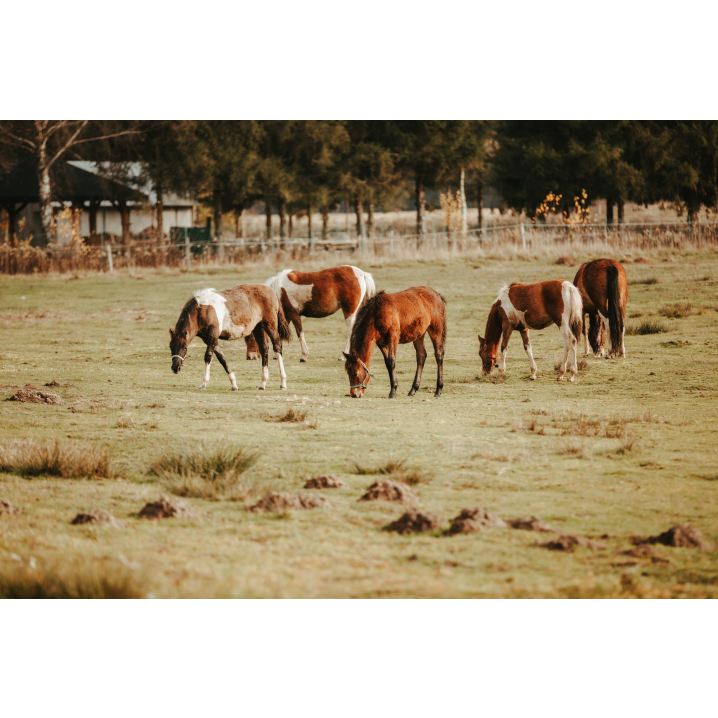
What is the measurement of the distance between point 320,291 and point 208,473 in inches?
337

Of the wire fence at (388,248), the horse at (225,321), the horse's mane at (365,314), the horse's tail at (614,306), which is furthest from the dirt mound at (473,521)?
the wire fence at (388,248)

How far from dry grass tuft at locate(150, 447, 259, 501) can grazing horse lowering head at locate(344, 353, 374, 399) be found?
3.26 meters

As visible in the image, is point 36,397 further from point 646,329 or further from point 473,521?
point 646,329

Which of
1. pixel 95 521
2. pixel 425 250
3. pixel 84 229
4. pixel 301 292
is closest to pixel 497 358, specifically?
pixel 301 292

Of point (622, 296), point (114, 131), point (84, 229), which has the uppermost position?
point (114, 131)

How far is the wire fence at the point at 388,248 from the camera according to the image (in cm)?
2714

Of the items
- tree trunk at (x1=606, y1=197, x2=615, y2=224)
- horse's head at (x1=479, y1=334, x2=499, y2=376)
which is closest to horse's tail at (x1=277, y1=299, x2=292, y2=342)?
horse's head at (x1=479, y1=334, x2=499, y2=376)

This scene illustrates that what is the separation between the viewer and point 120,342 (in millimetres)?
16984

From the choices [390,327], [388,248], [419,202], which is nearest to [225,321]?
[390,327]

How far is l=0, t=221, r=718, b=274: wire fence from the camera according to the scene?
27141 millimetres

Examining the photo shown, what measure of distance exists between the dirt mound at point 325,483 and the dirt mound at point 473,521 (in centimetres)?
132

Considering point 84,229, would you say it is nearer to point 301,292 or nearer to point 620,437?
point 301,292

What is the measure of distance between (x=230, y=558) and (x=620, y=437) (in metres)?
4.91

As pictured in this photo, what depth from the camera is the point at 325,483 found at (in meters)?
6.71
